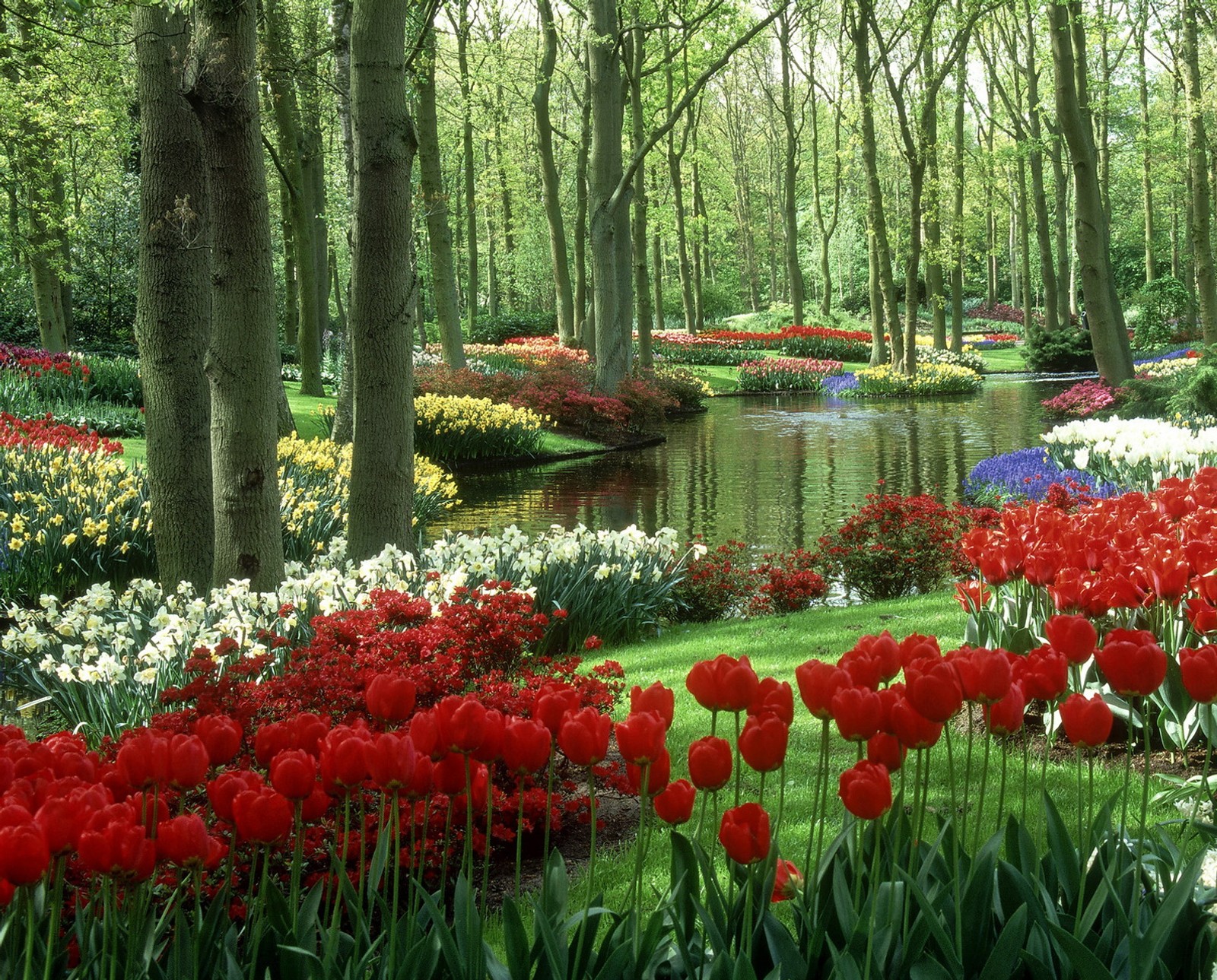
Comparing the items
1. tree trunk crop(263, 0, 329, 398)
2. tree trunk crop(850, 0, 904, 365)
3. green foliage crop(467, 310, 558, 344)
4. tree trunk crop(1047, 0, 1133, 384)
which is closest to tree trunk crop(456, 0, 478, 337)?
green foliage crop(467, 310, 558, 344)

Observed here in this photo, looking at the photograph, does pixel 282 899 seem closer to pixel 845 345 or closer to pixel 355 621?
pixel 355 621

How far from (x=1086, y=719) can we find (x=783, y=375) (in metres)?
31.2

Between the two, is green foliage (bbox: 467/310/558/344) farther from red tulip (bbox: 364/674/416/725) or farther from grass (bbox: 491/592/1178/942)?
red tulip (bbox: 364/674/416/725)

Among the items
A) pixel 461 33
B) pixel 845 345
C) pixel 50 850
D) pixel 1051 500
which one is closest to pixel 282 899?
pixel 50 850

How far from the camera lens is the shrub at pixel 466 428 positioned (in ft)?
56.8

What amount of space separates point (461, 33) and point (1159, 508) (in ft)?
77.9

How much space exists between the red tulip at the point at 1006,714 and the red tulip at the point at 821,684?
0.25m

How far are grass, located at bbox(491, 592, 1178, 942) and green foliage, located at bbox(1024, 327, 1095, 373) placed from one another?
2899 cm

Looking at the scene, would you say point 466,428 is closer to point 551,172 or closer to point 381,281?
point 381,281

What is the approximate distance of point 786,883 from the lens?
209 cm

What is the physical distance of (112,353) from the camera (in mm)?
27672

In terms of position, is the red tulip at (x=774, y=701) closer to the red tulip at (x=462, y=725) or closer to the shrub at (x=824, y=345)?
the red tulip at (x=462, y=725)

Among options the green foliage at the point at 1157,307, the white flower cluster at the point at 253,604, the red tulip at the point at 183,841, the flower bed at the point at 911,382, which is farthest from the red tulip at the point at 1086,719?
the green foliage at the point at 1157,307

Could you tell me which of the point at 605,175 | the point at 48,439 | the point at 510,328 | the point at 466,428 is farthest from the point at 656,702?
the point at 510,328
